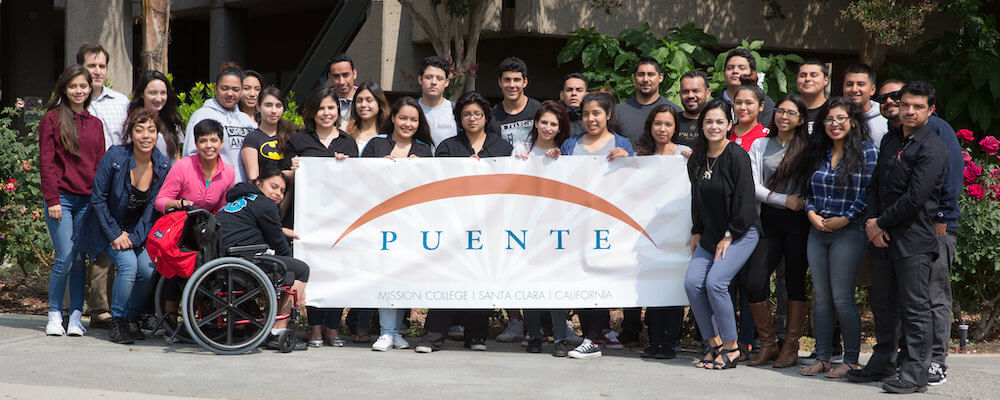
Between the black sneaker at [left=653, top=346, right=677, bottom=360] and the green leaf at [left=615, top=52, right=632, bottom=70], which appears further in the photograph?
the green leaf at [left=615, top=52, right=632, bottom=70]

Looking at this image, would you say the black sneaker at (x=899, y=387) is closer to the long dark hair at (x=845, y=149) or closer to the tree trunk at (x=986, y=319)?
the long dark hair at (x=845, y=149)

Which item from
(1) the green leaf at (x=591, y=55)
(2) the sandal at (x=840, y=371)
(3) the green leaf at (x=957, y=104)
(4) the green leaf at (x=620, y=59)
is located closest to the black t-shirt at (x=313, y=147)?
(2) the sandal at (x=840, y=371)

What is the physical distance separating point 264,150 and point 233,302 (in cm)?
135

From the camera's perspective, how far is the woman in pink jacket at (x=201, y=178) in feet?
22.2

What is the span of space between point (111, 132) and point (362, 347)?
8.28 ft

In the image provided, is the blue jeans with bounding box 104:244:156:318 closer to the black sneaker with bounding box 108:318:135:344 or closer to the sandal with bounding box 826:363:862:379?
the black sneaker with bounding box 108:318:135:344

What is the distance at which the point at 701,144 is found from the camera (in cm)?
640

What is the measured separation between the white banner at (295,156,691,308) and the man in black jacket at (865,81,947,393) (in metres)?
1.46

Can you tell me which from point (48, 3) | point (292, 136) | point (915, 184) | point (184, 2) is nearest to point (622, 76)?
point (292, 136)

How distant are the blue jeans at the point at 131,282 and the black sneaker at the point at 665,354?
3.66 metres

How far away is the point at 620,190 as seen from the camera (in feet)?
22.5

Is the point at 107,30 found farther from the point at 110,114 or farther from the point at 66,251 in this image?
the point at 66,251

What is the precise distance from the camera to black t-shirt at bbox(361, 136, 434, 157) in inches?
278

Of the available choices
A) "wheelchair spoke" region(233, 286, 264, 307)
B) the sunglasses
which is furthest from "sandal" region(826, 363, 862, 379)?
"wheelchair spoke" region(233, 286, 264, 307)
